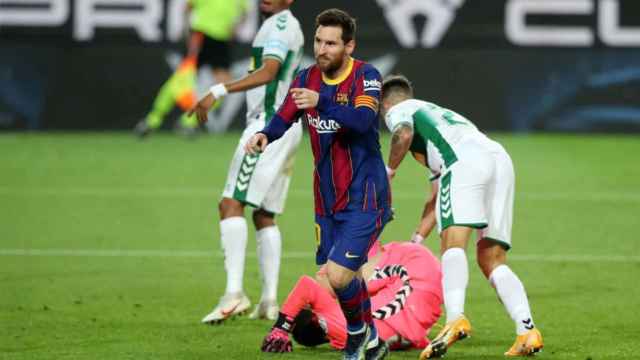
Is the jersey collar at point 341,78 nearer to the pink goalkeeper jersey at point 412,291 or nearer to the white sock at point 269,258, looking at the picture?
the pink goalkeeper jersey at point 412,291

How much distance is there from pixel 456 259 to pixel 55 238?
572 centimetres

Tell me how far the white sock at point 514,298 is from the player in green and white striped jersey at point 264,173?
1.84 m

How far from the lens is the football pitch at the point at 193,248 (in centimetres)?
895

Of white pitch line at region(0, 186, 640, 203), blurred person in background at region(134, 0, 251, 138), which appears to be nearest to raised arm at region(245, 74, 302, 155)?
white pitch line at region(0, 186, 640, 203)

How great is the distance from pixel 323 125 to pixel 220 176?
31.8 feet

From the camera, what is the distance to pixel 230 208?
10.0 metres

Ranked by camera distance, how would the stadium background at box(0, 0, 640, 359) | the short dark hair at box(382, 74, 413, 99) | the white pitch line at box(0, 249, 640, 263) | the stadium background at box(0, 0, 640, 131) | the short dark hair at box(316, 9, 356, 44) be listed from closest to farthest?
the short dark hair at box(316, 9, 356, 44)
the short dark hair at box(382, 74, 413, 99)
the stadium background at box(0, 0, 640, 359)
the white pitch line at box(0, 249, 640, 263)
the stadium background at box(0, 0, 640, 131)

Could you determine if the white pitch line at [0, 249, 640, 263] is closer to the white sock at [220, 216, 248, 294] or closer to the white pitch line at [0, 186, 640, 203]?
the white sock at [220, 216, 248, 294]

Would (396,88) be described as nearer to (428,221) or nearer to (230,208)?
(428,221)

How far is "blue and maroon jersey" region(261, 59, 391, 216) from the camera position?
7.92m

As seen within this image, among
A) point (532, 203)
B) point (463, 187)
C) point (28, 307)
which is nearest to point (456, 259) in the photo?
point (463, 187)

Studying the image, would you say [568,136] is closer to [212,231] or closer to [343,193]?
[212,231]

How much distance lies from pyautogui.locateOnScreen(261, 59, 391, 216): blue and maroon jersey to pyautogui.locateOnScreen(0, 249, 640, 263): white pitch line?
4.26 metres

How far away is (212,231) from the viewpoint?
1382cm
